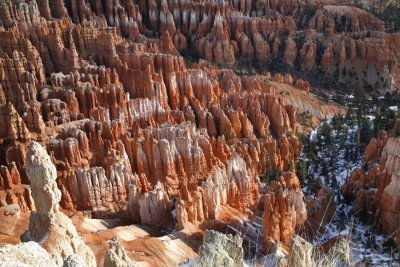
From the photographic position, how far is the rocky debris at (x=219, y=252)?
906 cm

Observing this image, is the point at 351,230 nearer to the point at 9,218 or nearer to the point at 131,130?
Answer: the point at 9,218

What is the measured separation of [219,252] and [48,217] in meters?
4.37

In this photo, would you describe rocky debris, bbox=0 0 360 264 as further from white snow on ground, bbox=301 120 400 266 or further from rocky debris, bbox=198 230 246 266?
rocky debris, bbox=198 230 246 266

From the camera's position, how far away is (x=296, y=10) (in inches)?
2436

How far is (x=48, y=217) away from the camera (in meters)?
11.3

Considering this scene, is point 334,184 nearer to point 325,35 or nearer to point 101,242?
point 101,242

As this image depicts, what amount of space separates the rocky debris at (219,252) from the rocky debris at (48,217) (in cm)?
269

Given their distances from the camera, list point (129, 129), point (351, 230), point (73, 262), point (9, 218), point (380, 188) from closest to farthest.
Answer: point (73, 262) → point (351, 230) → point (9, 218) → point (380, 188) → point (129, 129)

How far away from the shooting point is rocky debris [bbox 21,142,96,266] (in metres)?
10.7

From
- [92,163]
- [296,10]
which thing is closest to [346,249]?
[92,163]

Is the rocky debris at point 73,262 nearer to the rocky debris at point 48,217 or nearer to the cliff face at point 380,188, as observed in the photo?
the rocky debris at point 48,217

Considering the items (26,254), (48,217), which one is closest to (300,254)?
(26,254)

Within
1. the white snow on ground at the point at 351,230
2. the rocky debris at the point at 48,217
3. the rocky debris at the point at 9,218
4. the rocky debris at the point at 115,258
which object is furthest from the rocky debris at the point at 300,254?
the rocky debris at the point at 9,218

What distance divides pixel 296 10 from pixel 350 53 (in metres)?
12.7
